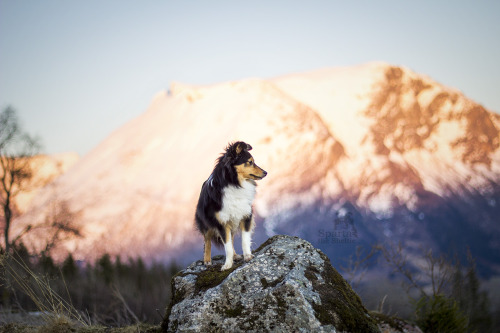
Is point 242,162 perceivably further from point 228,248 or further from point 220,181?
point 228,248

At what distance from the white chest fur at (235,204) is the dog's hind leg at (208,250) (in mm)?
603

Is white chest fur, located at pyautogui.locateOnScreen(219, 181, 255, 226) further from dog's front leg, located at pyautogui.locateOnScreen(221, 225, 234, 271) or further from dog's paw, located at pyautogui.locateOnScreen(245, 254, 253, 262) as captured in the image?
dog's paw, located at pyautogui.locateOnScreen(245, 254, 253, 262)

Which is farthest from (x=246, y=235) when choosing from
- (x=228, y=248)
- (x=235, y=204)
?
(x=235, y=204)

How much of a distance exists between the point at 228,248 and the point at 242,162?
1.39m

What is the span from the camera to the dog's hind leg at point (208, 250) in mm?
6905

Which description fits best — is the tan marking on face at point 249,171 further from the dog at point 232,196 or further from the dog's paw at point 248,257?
the dog's paw at point 248,257

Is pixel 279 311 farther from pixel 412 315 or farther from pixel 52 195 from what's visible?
pixel 52 195

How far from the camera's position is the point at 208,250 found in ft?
23.0

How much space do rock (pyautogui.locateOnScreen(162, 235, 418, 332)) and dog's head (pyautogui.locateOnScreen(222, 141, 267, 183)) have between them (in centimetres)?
120

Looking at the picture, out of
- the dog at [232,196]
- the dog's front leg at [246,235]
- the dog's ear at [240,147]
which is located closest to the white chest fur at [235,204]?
the dog at [232,196]

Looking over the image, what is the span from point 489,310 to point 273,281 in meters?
43.4

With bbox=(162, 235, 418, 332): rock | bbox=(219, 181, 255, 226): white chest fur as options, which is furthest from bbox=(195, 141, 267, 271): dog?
bbox=(162, 235, 418, 332): rock

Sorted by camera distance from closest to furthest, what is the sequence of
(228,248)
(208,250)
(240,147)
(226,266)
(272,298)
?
(272,298), (226,266), (228,248), (240,147), (208,250)

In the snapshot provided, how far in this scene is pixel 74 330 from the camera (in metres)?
6.31
